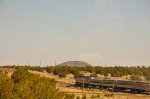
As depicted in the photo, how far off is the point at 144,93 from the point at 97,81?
16.8 metres

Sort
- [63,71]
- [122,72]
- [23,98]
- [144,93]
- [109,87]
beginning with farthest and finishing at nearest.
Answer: [122,72]
[63,71]
[109,87]
[144,93]
[23,98]

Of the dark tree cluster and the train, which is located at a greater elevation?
the train

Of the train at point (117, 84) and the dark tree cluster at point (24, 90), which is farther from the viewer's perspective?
the train at point (117, 84)

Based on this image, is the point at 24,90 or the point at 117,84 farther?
the point at 117,84

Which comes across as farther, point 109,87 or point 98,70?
point 98,70

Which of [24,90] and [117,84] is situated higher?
[117,84]

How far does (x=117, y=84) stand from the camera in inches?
3310

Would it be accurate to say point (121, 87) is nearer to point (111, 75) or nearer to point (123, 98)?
point (123, 98)

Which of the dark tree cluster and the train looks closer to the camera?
the dark tree cluster

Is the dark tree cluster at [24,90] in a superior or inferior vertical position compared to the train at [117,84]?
inferior

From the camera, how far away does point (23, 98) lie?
32.7 metres

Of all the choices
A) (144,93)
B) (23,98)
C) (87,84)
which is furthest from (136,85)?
(23,98)

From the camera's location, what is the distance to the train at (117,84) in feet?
251

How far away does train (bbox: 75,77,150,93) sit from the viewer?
251ft
